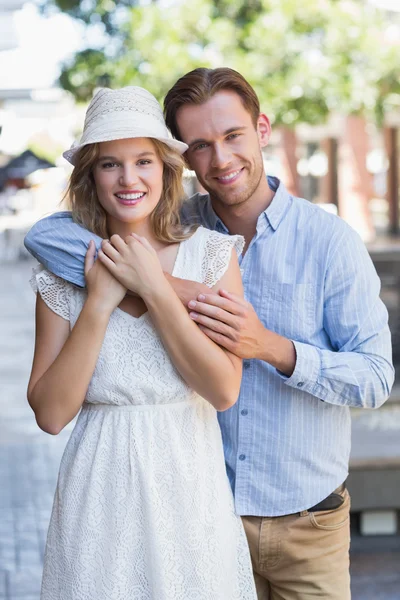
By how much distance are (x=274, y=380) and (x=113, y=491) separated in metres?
0.51

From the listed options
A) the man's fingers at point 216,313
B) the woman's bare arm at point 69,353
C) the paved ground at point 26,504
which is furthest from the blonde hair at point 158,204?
the paved ground at point 26,504

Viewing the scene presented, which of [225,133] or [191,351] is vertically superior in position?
[225,133]

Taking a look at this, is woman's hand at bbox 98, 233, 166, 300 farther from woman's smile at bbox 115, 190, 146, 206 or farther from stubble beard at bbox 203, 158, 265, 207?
stubble beard at bbox 203, 158, 265, 207

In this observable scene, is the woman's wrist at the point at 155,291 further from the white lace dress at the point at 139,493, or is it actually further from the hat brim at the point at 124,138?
the hat brim at the point at 124,138

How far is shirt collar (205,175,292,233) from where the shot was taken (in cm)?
249

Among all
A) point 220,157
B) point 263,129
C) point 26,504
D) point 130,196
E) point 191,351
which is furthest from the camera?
point 26,504

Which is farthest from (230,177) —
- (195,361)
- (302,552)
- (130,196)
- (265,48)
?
(265,48)

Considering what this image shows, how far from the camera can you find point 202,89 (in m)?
2.46

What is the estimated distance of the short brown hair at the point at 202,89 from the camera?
2.46 meters

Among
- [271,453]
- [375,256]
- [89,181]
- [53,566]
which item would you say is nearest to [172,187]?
[89,181]

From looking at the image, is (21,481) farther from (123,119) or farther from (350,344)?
(123,119)

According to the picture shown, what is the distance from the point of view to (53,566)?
7.35 feet

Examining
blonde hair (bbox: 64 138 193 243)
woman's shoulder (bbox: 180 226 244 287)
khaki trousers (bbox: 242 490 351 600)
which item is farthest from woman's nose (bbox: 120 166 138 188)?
khaki trousers (bbox: 242 490 351 600)

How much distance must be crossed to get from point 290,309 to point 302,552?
0.58m
